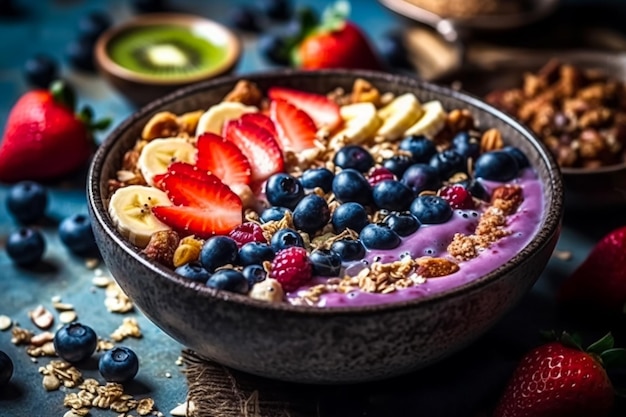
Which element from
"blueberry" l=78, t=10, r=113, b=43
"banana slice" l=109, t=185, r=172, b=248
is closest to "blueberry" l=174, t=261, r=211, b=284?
"banana slice" l=109, t=185, r=172, b=248

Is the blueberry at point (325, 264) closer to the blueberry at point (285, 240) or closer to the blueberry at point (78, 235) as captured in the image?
the blueberry at point (285, 240)

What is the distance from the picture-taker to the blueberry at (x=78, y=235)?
1.77 m

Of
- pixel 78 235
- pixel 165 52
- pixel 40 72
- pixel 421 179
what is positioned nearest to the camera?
pixel 421 179

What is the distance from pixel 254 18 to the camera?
259 cm

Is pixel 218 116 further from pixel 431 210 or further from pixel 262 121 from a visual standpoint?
Answer: pixel 431 210

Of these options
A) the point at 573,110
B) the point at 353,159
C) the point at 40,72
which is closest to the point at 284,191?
the point at 353,159

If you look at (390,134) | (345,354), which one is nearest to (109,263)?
(345,354)

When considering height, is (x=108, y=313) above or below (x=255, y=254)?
below

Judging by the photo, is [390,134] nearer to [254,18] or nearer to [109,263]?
[109,263]

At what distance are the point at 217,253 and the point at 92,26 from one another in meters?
1.31

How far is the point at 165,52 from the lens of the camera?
240cm

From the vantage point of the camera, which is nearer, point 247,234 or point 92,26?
point 247,234

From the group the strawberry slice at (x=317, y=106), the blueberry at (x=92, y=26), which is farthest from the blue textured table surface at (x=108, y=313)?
the strawberry slice at (x=317, y=106)

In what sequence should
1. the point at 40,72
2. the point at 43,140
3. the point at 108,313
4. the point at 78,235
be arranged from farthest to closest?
1. the point at 40,72
2. the point at 43,140
3. the point at 78,235
4. the point at 108,313
